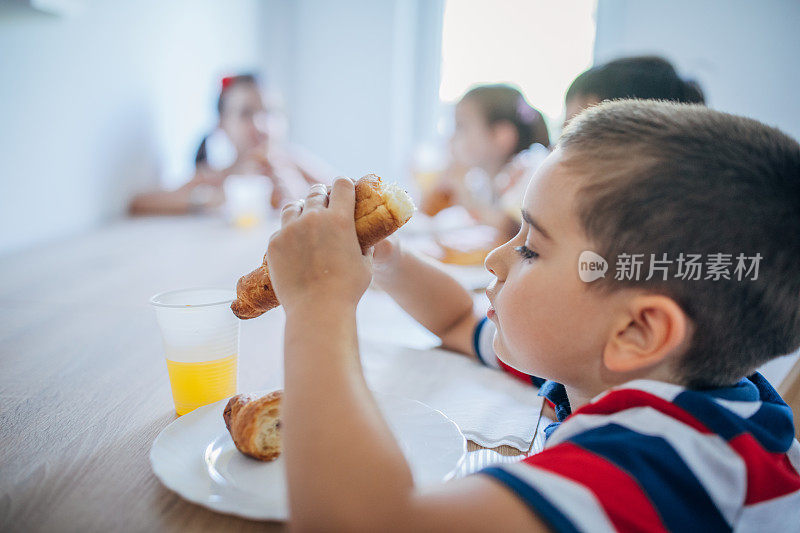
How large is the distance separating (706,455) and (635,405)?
0.20 ft

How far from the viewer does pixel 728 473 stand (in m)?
0.43

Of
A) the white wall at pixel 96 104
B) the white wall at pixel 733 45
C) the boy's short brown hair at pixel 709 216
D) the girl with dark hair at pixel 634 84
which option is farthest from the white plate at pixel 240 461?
the white wall at pixel 733 45

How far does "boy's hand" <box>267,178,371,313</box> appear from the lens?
507 millimetres

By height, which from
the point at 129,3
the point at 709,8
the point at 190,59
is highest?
the point at 709,8

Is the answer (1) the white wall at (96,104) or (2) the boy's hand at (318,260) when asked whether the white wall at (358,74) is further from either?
(2) the boy's hand at (318,260)

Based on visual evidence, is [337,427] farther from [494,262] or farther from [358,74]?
[358,74]

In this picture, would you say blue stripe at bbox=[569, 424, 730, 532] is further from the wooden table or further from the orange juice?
the orange juice

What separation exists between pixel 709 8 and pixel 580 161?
2.89 meters

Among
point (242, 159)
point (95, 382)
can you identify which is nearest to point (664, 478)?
point (95, 382)

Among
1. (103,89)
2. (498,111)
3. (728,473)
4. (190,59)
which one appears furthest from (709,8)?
(728,473)

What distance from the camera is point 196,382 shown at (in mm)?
647

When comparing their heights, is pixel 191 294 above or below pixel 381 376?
above

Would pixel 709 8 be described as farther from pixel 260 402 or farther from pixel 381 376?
pixel 260 402

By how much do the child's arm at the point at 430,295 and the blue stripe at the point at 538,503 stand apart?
448mm
